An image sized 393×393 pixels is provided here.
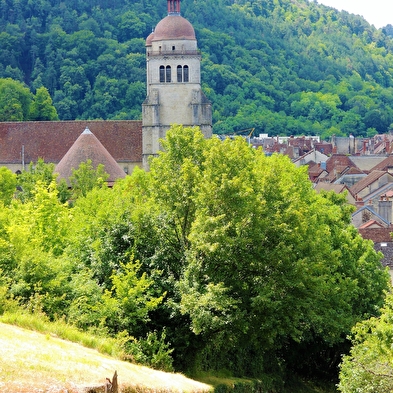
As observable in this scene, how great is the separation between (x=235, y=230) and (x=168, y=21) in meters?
52.9

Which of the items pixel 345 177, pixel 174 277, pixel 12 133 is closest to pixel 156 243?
pixel 174 277

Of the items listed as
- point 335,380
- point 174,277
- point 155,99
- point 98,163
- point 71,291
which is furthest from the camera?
point 155,99

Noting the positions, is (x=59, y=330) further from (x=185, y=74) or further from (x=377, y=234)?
(x=185, y=74)

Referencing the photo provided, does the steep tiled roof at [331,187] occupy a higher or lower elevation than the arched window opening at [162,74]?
lower

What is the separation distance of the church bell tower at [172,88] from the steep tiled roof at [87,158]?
5751mm

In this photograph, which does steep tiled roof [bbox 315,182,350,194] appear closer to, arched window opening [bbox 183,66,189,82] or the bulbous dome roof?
arched window opening [bbox 183,66,189,82]

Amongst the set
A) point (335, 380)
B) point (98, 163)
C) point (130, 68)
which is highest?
point (130, 68)

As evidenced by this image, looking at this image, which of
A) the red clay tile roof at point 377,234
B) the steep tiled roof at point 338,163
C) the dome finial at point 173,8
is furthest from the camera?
the steep tiled roof at point 338,163

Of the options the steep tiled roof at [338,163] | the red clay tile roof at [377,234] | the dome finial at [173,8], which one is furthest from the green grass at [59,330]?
the steep tiled roof at [338,163]

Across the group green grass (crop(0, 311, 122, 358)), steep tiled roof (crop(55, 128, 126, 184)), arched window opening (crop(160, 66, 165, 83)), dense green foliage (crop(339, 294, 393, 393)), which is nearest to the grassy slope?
green grass (crop(0, 311, 122, 358))

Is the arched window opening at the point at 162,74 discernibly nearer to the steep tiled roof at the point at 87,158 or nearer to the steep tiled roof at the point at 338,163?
the steep tiled roof at the point at 87,158

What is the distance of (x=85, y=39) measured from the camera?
552ft

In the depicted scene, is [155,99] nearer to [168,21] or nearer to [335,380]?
[168,21]

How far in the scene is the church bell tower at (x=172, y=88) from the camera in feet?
266
